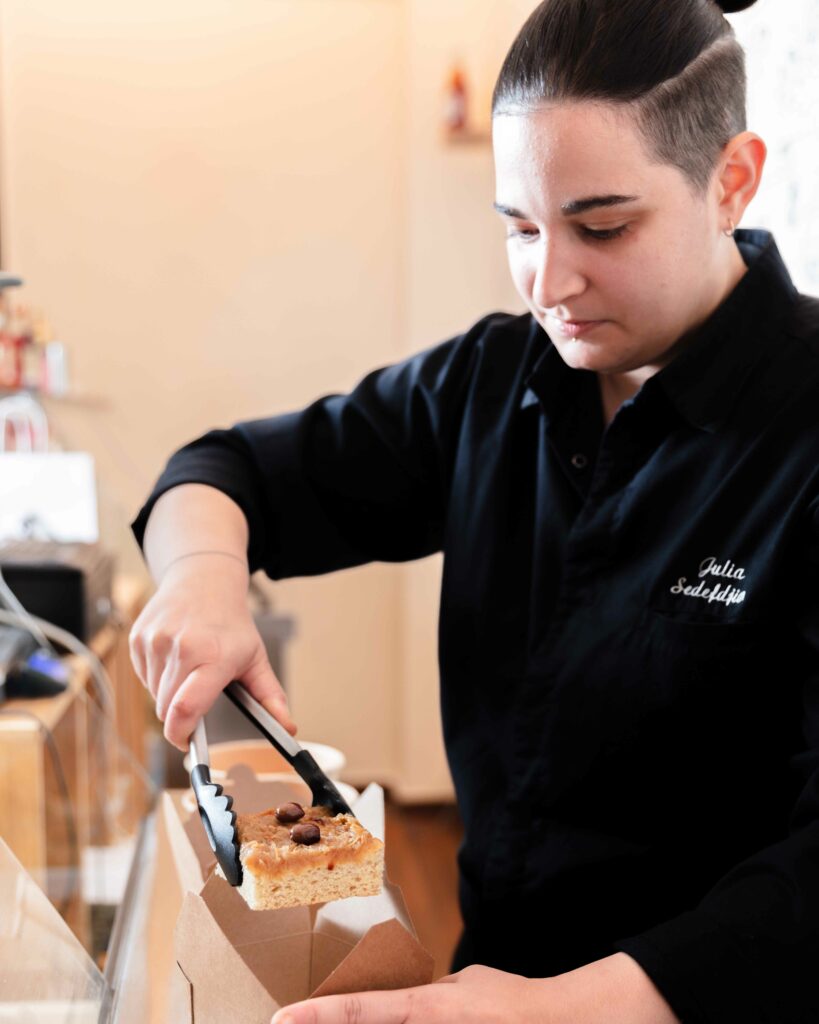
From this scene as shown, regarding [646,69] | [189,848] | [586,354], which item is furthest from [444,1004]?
[646,69]

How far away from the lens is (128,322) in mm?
3758

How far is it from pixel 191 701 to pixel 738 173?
2.08ft

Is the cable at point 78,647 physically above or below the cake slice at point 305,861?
below

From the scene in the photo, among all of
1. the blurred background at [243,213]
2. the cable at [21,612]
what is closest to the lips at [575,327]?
the cable at [21,612]

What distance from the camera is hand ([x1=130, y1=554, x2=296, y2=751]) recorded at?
93cm

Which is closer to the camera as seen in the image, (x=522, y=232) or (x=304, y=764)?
(x=304, y=764)

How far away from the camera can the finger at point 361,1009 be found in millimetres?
634

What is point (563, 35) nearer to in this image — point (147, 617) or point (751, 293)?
point (751, 293)

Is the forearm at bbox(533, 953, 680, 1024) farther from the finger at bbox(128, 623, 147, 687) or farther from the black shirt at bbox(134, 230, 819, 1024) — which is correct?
the finger at bbox(128, 623, 147, 687)

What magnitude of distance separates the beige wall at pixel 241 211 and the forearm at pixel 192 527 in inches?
104

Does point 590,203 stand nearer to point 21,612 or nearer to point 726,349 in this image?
point 726,349

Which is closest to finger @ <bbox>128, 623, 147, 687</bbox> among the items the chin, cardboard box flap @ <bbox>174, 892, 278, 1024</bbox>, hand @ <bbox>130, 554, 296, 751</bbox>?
hand @ <bbox>130, 554, 296, 751</bbox>

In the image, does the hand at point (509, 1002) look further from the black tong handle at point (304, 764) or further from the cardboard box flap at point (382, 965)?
the black tong handle at point (304, 764)

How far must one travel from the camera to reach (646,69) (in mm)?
874
